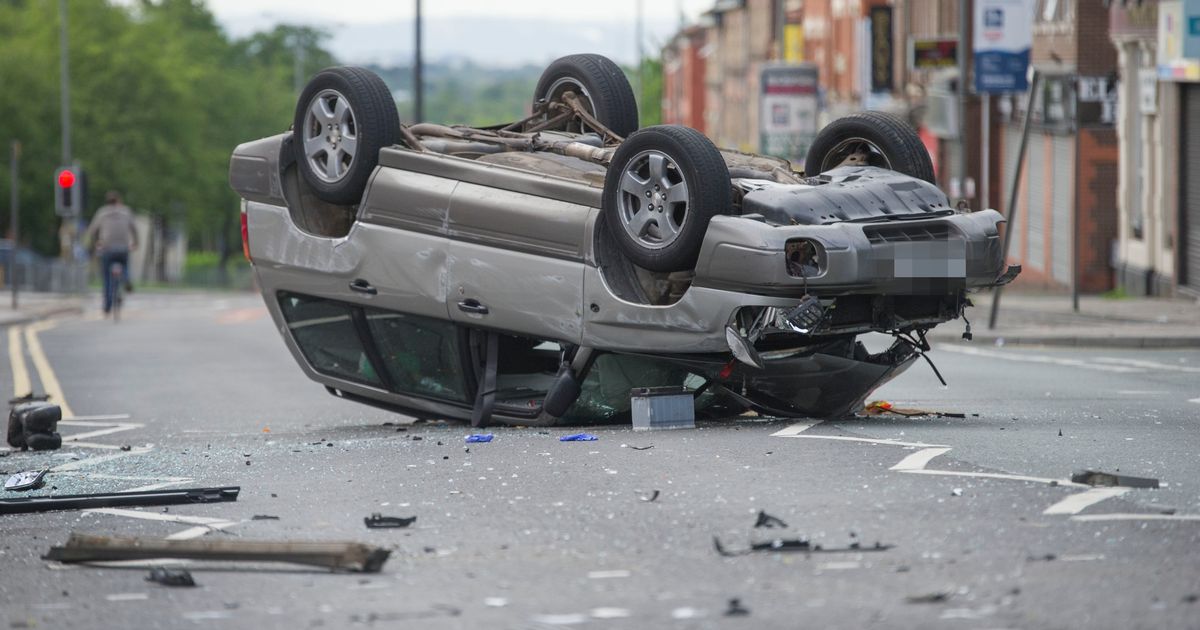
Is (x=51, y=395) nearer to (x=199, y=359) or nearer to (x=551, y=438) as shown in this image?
(x=199, y=359)

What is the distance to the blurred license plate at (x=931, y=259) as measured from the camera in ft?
32.1

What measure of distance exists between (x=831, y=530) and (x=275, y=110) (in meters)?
98.6

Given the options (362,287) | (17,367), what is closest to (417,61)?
(17,367)

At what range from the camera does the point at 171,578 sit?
21.6 ft

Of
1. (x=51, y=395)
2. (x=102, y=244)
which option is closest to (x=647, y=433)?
(x=51, y=395)

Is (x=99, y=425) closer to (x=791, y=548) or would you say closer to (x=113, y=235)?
(x=791, y=548)

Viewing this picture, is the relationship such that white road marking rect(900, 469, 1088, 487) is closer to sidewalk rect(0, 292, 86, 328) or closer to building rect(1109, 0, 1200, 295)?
building rect(1109, 0, 1200, 295)

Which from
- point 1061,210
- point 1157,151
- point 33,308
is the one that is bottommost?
point 33,308

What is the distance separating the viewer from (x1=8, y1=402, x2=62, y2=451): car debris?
11.4 meters

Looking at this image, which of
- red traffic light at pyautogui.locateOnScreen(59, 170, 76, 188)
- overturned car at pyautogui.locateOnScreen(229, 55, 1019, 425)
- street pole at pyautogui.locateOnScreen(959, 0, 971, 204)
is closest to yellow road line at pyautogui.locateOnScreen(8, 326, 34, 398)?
overturned car at pyautogui.locateOnScreen(229, 55, 1019, 425)

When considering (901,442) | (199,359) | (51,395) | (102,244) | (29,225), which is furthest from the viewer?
(29,225)

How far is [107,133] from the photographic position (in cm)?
7594

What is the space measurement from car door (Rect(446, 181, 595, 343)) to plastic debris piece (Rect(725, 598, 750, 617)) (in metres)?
4.52

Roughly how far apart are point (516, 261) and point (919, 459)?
9.42 feet
